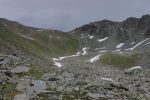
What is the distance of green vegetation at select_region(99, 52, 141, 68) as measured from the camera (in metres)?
152

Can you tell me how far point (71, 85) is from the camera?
46000mm

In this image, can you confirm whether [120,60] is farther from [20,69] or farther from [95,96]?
[95,96]

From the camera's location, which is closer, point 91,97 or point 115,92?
point 91,97

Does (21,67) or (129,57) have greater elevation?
(129,57)

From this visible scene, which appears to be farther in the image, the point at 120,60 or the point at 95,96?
the point at 120,60

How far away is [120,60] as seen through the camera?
156 metres

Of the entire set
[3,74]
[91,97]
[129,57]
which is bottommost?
[91,97]

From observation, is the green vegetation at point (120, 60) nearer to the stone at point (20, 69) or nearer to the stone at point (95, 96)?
the stone at point (20, 69)

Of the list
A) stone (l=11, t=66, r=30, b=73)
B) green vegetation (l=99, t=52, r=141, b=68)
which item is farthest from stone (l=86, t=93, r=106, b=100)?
green vegetation (l=99, t=52, r=141, b=68)

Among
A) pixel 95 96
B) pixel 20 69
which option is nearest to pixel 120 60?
pixel 20 69

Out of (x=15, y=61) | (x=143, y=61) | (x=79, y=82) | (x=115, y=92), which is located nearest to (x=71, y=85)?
(x=79, y=82)

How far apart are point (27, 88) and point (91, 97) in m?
7.62

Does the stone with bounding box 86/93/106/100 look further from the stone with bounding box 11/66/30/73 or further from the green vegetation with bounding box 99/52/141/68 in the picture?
the green vegetation with bounding box 99/52/141/68

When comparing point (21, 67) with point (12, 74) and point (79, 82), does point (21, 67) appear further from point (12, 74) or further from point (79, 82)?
point (79, 82)
